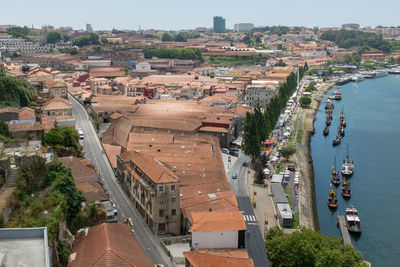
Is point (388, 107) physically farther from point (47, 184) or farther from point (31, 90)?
point (47, 184)

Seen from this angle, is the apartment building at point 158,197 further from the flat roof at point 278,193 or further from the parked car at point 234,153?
the parked car at point 234,153

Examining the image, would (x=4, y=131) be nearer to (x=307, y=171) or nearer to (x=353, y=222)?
(x=353, y=222)

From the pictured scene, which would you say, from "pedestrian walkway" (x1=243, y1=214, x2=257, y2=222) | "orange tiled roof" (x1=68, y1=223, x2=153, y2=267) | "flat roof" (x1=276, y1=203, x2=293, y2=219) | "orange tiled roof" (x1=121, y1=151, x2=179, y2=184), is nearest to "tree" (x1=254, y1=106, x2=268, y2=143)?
"flat roof" (x1=276, y1=203, x2=293, y2=219)

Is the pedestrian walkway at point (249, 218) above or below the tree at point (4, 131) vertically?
below

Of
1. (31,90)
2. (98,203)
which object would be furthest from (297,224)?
(31,90)

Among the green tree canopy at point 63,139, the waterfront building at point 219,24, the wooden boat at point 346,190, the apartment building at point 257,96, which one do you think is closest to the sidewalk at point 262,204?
the wooden boat at point 346,190

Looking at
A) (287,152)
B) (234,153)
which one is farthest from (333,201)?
(234,153)
